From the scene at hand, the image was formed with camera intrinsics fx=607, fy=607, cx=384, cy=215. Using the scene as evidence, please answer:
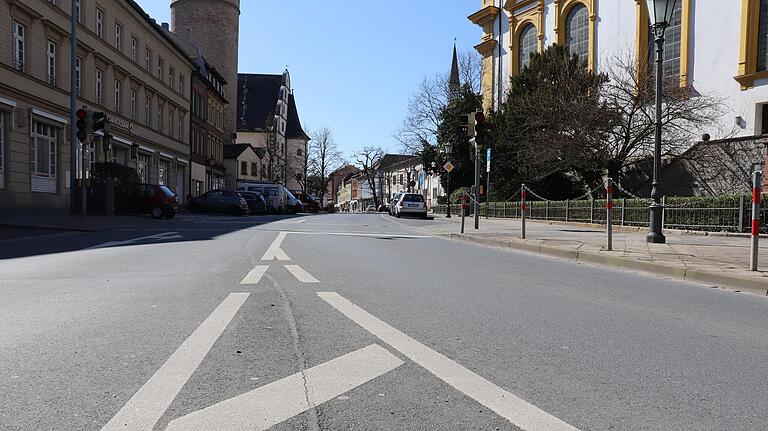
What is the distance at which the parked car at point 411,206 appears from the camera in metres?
38.1

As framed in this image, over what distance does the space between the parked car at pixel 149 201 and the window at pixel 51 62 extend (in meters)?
6.34

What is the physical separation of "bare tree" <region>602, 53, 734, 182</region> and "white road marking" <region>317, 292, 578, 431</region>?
26751 millimetres

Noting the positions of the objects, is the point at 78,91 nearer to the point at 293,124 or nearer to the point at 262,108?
the point at 262,108

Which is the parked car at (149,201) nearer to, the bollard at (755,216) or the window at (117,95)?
the window at (117,95)

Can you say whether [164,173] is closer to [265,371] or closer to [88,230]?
[88,230]

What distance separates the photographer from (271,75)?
96.9 meters

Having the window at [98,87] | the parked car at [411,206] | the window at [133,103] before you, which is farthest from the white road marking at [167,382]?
the window at [133,103]

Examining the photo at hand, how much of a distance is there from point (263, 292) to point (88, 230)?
11.9m

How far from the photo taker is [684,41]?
34.7 meters

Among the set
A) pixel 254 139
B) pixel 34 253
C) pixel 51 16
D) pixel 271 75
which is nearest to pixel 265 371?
pixel 34 253

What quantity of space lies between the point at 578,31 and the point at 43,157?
35506 mm

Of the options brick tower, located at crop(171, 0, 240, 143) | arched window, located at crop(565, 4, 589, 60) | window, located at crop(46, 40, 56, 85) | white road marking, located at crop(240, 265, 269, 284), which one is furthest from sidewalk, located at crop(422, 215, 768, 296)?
Result: brick tower, located at crop(171, 0, 240, 143)

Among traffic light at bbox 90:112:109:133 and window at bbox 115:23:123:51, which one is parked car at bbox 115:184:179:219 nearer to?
traffic light at bbox 90:112:109:133

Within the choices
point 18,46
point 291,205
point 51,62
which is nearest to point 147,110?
point 51,62
